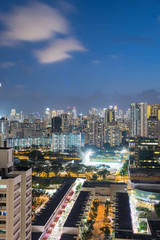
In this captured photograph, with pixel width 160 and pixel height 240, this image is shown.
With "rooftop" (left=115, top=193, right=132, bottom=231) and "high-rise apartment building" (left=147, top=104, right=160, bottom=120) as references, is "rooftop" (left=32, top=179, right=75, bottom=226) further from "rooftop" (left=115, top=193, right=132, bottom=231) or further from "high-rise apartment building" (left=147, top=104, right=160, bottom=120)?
"high-rise apartment building" (left=147, top=104, right=160, bottom=120)

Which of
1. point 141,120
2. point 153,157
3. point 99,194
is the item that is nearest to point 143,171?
point 153,157

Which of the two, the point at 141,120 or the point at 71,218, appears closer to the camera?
the point at 71,218

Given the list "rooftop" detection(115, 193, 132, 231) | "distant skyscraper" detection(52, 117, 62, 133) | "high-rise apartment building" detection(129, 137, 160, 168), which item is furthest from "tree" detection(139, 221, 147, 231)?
"distant skyscraper" detection(52, 117, 62, 133)

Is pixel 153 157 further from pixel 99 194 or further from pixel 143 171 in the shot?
pixel 99 194

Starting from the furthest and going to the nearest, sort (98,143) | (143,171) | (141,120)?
1. (98,143)
2. (141,120)
3. (143,171)

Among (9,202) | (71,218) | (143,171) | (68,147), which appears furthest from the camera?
(68,147)

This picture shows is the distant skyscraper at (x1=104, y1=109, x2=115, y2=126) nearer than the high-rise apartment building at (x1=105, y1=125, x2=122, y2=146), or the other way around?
the high-rise apartment building at (x1=105, y1=125, x2=122, y2=146)

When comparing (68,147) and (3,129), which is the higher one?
(3,129)

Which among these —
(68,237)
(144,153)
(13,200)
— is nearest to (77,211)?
(68,237)
